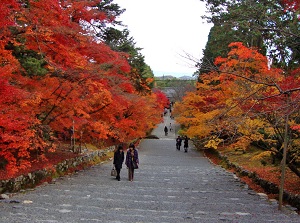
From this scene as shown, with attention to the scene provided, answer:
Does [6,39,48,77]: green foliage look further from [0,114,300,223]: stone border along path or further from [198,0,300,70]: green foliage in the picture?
[198,0,300,70]: green foliage

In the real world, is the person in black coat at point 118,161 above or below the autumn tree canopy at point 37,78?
below

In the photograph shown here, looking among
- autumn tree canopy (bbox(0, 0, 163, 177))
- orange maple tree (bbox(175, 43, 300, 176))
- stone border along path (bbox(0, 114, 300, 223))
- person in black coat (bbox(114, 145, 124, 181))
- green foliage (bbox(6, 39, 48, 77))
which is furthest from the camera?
person in black coat (bbox(114, 145, 124, 181))

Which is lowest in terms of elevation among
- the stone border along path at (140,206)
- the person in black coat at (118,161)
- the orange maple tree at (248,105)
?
the stone border along path at (140,206)

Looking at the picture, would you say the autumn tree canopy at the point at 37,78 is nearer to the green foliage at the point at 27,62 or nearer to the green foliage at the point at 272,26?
the green foliage at the point at 27,62

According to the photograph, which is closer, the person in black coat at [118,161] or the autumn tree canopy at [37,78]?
the autumn tree canopy at [37,78]

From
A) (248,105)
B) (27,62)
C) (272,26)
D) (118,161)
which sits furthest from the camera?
(118,161)

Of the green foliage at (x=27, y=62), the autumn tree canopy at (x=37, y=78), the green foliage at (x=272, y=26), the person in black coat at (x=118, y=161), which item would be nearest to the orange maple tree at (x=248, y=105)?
the green foliage at (x=272, y=26)

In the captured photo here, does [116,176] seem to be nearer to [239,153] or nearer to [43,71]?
[43,71]

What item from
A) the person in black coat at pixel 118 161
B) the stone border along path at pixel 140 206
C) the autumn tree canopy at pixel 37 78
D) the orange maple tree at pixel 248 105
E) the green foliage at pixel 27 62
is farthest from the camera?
the person in black coat at pixel 118 161

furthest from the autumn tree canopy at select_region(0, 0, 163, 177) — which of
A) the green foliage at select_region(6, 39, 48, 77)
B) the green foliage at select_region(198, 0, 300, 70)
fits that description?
the green foliage at select_region(198, 0, 300, 70)

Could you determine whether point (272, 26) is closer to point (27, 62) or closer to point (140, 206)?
point (140, 206)

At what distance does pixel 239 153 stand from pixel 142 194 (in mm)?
13774

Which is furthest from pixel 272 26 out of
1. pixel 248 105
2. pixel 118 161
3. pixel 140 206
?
pixel 118 161

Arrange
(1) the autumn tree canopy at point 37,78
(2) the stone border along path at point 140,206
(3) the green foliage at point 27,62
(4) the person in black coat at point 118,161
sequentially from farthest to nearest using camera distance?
(4) the person in black coat at point 118,161, (3) the green foliage at point 27,62, (1) the autumn tree canopy at point 37,78, (2) the stone border along path at point 140,206
